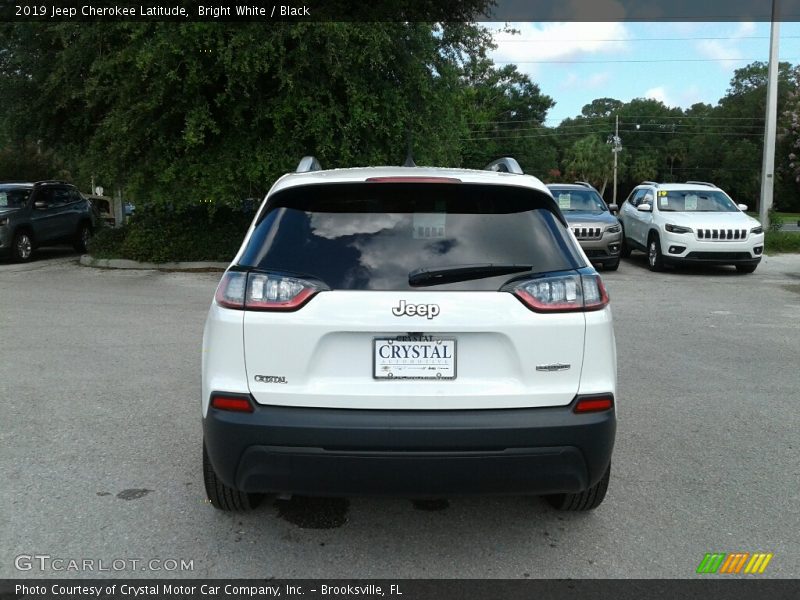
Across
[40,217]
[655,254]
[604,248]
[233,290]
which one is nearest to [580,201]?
[604,248]

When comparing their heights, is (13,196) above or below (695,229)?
above

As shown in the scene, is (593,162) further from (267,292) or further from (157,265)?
(267,292)

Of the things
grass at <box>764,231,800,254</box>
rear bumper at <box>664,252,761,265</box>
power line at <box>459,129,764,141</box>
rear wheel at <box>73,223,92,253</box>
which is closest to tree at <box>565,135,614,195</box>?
power line at <box>459,129,764,141</box>

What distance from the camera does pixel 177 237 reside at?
16.1 metres

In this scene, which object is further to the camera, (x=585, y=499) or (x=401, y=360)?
(x=585, y=499)

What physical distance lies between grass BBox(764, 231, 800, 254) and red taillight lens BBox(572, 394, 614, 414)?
18.5m

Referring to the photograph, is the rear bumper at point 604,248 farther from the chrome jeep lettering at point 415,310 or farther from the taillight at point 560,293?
the chrome jeep lettering at point 415,310

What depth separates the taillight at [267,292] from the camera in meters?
2.96

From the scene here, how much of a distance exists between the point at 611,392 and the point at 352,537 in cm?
143

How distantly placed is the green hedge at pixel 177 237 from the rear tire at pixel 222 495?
1231 centimetres

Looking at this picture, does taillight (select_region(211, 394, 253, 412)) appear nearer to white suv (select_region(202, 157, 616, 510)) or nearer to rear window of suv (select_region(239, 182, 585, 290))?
white suv (select_region(202, 157, 616, 510))

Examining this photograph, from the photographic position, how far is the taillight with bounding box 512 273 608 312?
9.86 feet

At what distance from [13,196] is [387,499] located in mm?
16657

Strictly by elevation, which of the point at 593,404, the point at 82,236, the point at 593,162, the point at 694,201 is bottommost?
the point at 593,404
